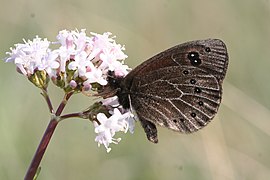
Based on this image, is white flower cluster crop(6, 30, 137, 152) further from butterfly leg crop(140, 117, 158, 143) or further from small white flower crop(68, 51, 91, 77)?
butterfly leg crop(140, 117, 158, 143)

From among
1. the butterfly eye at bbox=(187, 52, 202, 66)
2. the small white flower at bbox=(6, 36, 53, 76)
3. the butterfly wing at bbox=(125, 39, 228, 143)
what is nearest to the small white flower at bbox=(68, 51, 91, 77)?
the small white flower at bbox=(6, 36, 53, 76)

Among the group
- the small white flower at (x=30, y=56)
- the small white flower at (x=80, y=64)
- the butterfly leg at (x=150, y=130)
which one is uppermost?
the small white flower at (x=30, y=56)

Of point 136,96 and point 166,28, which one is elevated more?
point 136,96

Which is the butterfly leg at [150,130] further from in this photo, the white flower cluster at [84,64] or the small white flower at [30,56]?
the small white flower at [30,56]

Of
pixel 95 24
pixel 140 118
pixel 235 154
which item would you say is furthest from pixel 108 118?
pixel 95 24

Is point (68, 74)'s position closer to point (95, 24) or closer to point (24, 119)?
point (24, 119)

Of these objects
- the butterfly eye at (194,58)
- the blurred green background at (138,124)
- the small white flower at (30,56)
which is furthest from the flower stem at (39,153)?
the blurred green background at (138,124)
